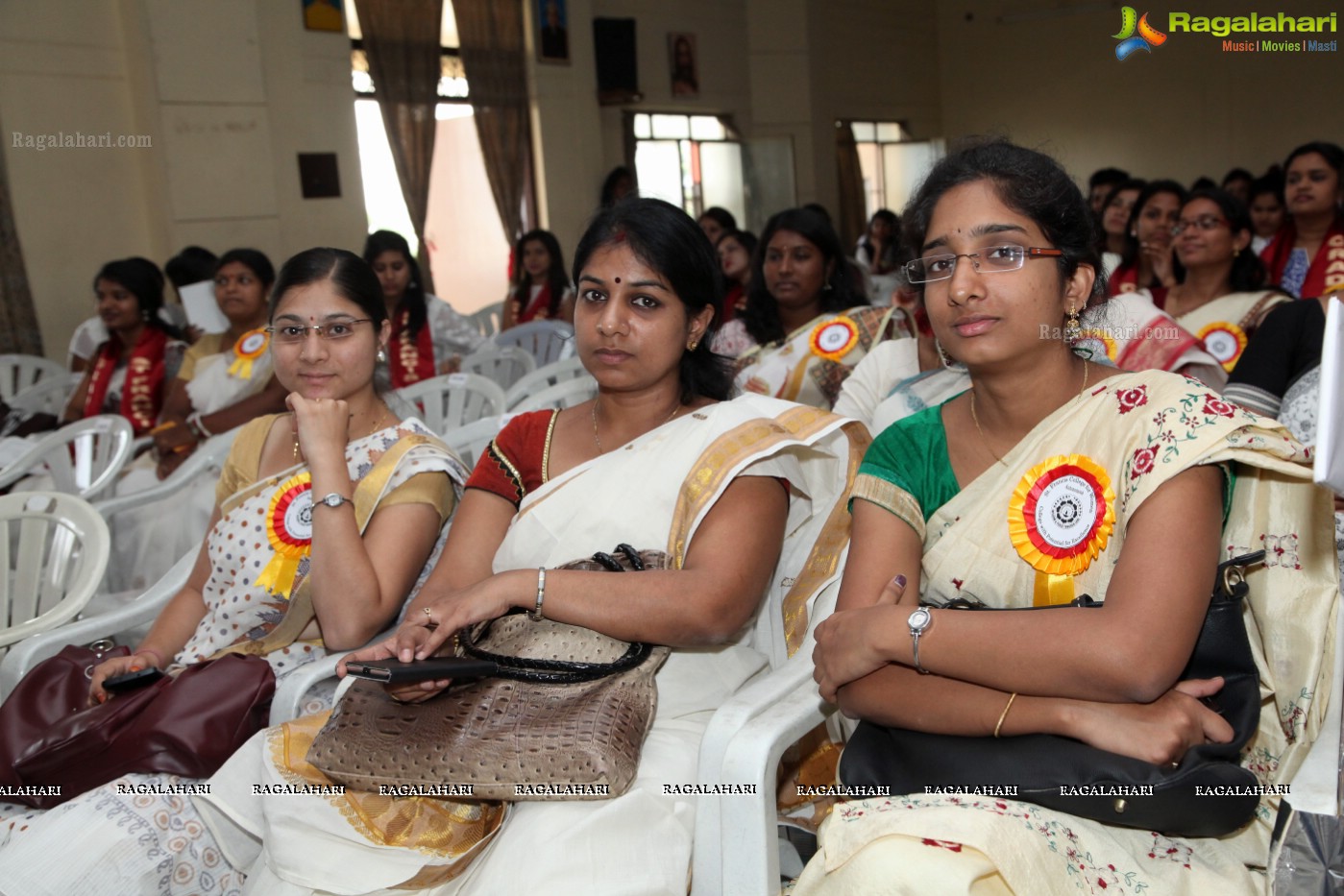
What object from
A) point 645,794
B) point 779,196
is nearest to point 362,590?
point 645,794

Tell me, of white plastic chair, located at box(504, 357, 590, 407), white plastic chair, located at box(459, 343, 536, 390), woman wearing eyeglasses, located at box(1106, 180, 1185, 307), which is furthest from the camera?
white plastic chair, located at box(459, 343, 536, 390)

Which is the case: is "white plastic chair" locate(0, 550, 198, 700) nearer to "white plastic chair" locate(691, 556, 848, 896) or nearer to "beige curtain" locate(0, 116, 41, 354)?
"white plastic chair" locate(691, 556, 848, 896)

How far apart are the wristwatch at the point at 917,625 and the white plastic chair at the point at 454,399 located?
2.50 meters

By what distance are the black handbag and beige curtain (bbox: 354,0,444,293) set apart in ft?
23.0

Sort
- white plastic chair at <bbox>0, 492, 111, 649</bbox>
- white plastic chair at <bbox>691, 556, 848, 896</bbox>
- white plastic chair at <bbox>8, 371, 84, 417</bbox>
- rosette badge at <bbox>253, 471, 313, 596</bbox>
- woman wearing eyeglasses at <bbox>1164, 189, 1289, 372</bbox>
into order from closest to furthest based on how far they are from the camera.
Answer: white plastic chair at <bbox>691, 556, 848, 896</bbox>, rosette badge at <bbox>253, 471, 313, 596</bbox>, white plastic chair at <bbox>0, 492, 111, 649</bbox>, woman wearing eyeglasses at <bbox>1164, 189, 1289, 372</bbox>, white plastic chair at <bbox>8, 371, 84, 417</bbox>

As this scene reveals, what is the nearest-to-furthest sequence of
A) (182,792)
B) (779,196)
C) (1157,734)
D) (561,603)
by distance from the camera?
(1157,734) → (561,603) → (182,792) → (779,196)

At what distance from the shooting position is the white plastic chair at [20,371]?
5.77 metres

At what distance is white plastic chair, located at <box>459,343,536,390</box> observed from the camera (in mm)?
4688

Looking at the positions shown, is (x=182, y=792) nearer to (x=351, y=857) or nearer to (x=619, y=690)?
(x=351, y=857)

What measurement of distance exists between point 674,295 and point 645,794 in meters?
0.77

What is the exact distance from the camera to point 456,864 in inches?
57.0

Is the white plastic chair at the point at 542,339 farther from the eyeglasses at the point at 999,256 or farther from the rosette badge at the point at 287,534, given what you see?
the eyeglasses at the point at 999,256

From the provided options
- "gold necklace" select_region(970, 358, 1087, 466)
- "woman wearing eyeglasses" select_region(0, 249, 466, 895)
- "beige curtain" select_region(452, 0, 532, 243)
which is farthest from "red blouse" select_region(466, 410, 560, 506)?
"beige curtain" select_region(452, 0, 532, 243)

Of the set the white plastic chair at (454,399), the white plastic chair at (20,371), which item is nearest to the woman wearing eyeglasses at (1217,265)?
the white plastic chair at (454,399)
